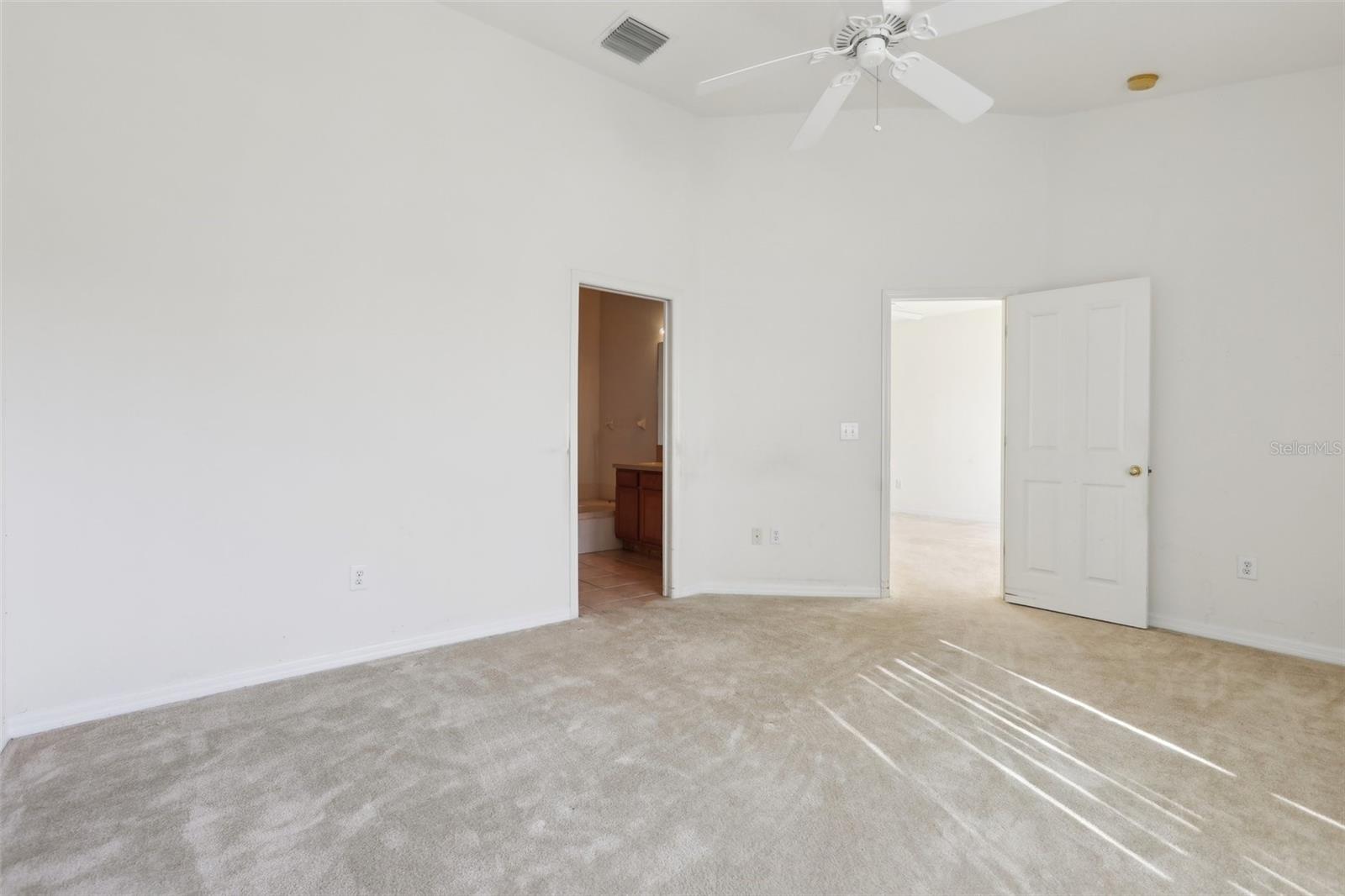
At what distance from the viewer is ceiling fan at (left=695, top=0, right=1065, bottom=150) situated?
7.13 feet

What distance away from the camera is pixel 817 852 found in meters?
1.63

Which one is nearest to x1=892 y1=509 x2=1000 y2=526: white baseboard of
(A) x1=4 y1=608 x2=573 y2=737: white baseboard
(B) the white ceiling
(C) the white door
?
(C) the white door

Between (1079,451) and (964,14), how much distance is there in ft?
8.56

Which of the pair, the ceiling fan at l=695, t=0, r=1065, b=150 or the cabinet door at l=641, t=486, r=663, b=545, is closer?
the ceiling fan at l=695, t=0, r=1065, b=150

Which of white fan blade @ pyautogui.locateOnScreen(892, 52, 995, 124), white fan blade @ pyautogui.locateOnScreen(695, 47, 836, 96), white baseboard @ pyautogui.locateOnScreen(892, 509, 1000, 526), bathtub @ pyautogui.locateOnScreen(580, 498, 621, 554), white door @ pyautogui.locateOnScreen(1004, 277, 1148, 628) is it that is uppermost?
white fan blade @ pyautogui.locateOnScreen(695, 47, 836, 96)

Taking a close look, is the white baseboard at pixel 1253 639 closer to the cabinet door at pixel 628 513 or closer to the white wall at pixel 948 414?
the cabinet door at pixel 628 513

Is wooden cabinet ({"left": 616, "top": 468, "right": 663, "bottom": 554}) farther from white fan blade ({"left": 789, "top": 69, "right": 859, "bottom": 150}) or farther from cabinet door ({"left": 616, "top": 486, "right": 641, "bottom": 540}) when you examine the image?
white fan blade ({"left": 789, "top": 69, "right": 859, "bottom": 150})

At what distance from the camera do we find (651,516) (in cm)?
523

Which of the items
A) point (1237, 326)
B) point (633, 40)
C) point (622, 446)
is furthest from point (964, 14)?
point (622, 446)

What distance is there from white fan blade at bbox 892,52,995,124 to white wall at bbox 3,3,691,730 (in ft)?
6.02

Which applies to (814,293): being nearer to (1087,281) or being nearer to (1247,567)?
(1087,281)

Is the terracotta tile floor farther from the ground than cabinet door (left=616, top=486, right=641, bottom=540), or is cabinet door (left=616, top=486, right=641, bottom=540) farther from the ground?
cabinet door (left=616, top=486, right=641, bottom=540)

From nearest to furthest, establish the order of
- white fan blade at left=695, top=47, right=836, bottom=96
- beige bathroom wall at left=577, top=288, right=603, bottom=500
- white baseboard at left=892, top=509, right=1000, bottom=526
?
white fan blade at left=695, top=47, right=836, bottom=96 → beige bathroom wall at left=577, top=288, right=603, bottom=500 → white baseboard at left=892, top=509, right=1000, bottom=526

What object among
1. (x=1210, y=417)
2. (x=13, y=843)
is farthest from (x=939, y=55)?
(x=13, y=843)
